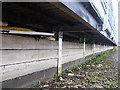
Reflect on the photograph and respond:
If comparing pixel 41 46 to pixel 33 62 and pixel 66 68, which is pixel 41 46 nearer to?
pixel 33 62

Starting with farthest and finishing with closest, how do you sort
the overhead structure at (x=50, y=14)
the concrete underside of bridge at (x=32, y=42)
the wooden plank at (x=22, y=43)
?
the wooden plank at (x=22, y=43), the concrete underside of bridge at (x=32, y=42), the overhead structure at (x=50, y=14)

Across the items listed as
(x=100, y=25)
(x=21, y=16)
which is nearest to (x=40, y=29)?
(x=21, y=16)

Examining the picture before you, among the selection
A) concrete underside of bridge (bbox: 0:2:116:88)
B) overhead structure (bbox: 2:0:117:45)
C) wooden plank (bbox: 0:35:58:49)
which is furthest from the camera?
wooden plank (bbox: 0:35:58:49)

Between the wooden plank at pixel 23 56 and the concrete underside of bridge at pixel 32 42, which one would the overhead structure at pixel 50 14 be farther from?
the wooden plank at pixel 23 56

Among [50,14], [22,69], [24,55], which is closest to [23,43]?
[24,55]

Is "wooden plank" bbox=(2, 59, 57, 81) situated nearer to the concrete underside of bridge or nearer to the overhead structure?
the concrete underside of bridge

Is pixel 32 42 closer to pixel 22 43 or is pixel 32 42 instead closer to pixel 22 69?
pixel 22 43

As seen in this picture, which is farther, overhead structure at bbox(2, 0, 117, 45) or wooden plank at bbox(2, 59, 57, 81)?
wooden plank at bbox(2, 59, 57, 81)

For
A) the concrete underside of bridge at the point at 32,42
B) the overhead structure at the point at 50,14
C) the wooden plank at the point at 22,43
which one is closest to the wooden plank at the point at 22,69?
the concrete underside of bridge at the point at 32,42

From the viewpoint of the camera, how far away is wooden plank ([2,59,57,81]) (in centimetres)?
185

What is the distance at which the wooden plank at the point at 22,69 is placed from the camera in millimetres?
1854

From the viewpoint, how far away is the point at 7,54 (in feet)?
6.07

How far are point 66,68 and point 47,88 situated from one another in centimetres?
173

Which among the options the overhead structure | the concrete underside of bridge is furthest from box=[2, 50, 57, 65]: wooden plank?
the overhead structure
